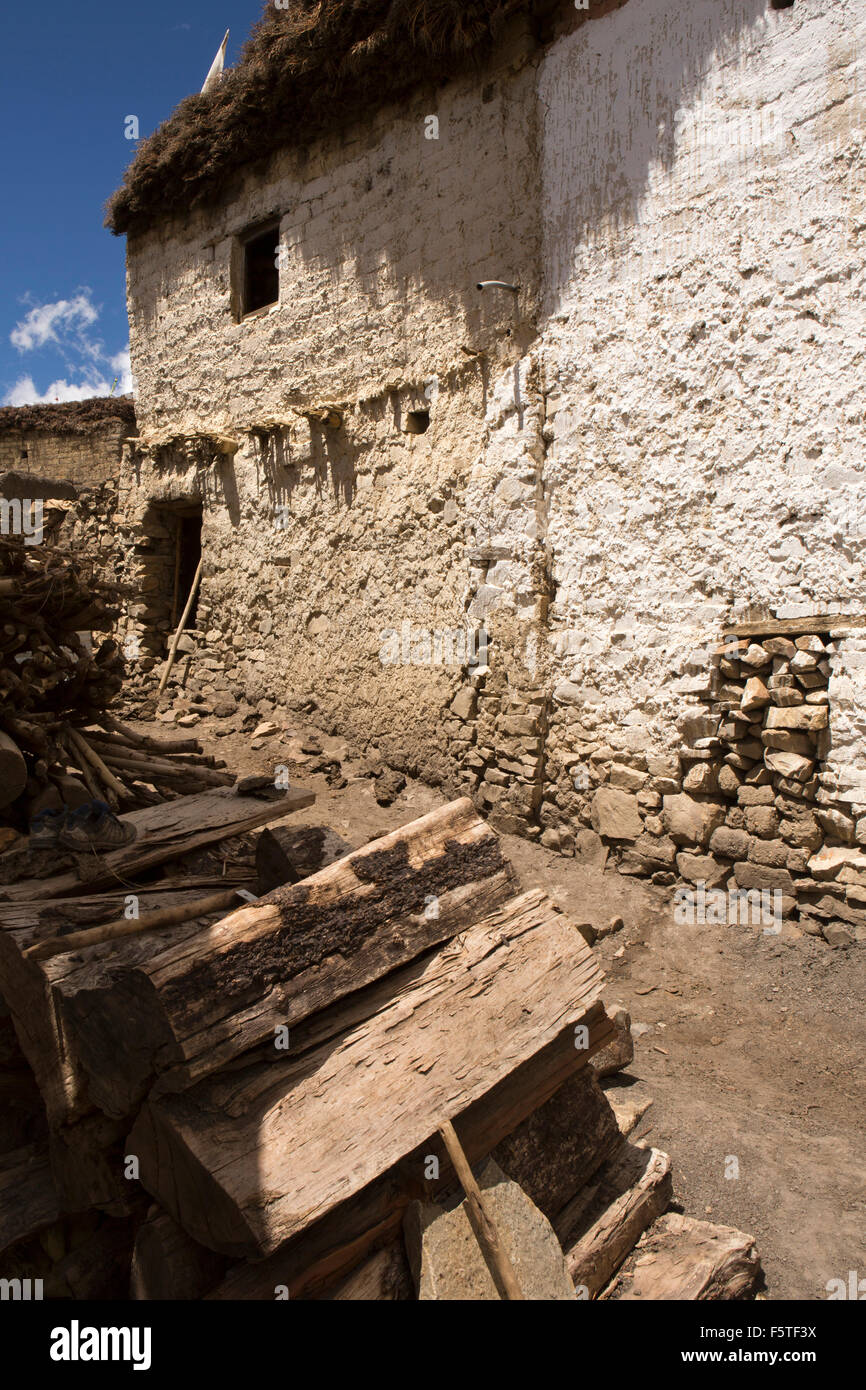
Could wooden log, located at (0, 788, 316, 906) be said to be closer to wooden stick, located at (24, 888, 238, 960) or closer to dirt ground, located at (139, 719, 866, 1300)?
wooden stick, located at (24, 888, 238, 960)

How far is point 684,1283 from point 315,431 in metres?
6.97

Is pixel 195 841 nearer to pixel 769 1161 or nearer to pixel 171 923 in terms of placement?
pixel 171 923

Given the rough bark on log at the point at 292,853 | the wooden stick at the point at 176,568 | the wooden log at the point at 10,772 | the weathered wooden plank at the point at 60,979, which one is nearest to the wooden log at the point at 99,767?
the wooden log at the point at 10,772

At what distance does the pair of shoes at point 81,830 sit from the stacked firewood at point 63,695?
0.30 metres

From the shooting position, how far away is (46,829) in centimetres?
342

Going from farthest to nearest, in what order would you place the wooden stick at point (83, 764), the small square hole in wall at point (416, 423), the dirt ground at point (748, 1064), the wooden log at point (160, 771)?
the small square hole in wall at point (416, 423), the wooden log at point (160, 771), the wooden stick at point (83, 764), the dirt ground at point (748, 1064)

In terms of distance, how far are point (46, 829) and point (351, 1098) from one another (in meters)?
1.91

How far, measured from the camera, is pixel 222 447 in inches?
338

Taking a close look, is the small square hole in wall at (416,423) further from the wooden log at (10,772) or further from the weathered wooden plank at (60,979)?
the weathered wooden plank at (60,979)

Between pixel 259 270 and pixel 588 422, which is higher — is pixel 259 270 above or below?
above

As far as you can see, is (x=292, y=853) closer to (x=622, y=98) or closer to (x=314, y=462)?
(x=622, y=98)

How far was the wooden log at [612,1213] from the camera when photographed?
2426 millimetres

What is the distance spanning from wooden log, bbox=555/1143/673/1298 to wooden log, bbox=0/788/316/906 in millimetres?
2049

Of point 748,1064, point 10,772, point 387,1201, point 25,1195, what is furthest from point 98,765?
point 748,1064
